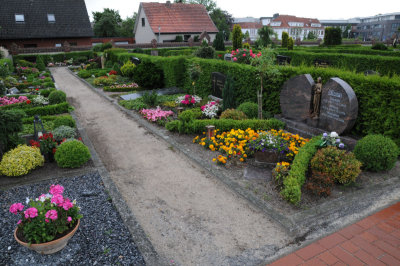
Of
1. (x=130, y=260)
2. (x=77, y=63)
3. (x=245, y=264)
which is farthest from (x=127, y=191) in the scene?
(x=77, y=63)

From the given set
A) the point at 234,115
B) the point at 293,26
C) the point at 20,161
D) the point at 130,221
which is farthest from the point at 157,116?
the point at 293,26

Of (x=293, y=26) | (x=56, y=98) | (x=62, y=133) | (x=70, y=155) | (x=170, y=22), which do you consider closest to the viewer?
(x=70, y=155)

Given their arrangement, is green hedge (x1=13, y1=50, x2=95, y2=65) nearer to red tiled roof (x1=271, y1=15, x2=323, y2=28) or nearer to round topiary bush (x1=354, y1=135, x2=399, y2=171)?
round topiary bush (x1=354, y1=135, x2=399, y2=171)

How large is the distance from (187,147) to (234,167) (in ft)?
6.22

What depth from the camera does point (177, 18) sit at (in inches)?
1615

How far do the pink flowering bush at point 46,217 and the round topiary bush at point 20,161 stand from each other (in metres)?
2.92

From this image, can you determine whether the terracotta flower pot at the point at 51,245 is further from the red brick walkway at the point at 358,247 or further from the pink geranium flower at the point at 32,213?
the red brick walkway at the point at 358,247

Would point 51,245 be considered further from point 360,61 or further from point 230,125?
point 360,61

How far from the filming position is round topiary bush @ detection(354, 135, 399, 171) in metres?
6.36

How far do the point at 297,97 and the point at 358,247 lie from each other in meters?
5.51

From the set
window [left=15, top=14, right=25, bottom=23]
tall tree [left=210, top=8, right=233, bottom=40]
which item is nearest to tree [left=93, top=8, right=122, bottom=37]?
window [left=15, top=14, right=25, bottom=23]

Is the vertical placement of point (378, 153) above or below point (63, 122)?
below

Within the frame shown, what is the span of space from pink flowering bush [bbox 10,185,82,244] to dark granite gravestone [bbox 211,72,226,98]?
9.18 metres

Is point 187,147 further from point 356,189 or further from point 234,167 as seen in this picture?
point 356,189
